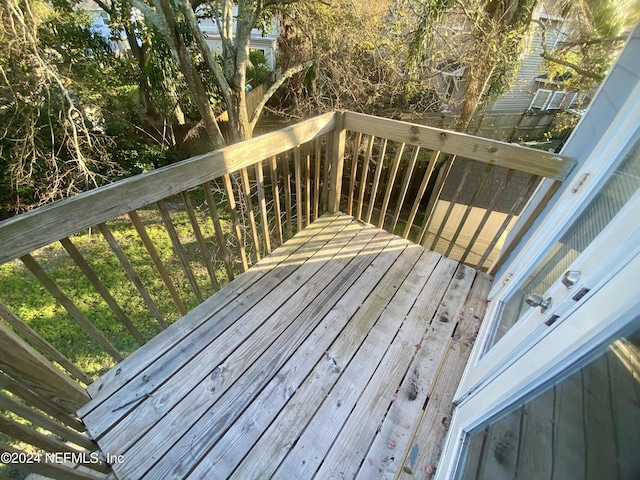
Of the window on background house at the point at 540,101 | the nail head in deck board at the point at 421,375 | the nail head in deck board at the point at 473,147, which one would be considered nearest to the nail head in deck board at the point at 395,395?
the nail head in deck board at the point at 421,375

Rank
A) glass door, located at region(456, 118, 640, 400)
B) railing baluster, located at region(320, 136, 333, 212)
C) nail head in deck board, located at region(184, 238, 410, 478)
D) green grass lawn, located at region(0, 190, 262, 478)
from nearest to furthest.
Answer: glass door, located at region(456, 118, 640, 400)
nail head in deck board, located at region(184, 238, 410, 478)
railing baluster, located at region(320, 136, 333, 212)
green grass lawn, located at region(0, 190, 262, 478)

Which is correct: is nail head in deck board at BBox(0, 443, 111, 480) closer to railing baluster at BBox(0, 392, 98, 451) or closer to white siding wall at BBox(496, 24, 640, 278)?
railing baluster at BBox(0, 392, 98, 451)

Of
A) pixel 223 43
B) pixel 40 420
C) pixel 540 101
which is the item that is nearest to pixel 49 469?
pixel 40 420

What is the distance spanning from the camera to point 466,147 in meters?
1.69

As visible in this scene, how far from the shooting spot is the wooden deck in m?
1.19

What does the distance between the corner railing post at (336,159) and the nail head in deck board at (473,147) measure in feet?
0.34

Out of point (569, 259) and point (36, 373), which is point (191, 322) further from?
point (569, 259)

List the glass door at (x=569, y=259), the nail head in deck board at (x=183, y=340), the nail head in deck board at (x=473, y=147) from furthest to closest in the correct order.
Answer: the nail head in deck board at (x=473, y=147) < the nail head in deck board at (x=183, y=340) < the glass door at (x=569, y=259)

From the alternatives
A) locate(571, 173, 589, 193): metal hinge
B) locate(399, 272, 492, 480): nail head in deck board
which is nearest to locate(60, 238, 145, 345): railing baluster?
locate(399, 272, 492, 480): nail head in deck board

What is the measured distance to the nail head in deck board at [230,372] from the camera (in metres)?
1.20

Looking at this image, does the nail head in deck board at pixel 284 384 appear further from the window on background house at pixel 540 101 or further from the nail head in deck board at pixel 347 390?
the window on background house at pixel 540 101

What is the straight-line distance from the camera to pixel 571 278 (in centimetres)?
82

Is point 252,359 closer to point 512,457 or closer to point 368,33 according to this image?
point 512,457

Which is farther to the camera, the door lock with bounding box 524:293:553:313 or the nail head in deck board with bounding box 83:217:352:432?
the nail head in deck board with bounding box 83:217:352:432
